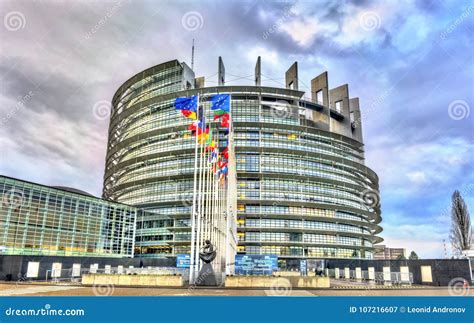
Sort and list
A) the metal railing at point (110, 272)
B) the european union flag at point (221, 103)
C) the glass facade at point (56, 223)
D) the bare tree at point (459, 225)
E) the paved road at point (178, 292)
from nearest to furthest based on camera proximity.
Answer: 1. the paved road at point (178, 292)
2. the metal railing at point (110, 272)
3. the european union flag at point (221, 103)
4. the glass facade at point (56, 223)
5. the bare tree at point (459, 225)

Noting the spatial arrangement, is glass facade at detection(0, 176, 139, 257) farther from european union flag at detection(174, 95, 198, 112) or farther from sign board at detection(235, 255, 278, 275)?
european union flag at detection(174, 95, 198, 112)

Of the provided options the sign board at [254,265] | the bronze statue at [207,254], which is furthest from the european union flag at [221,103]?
the sign board at [254,265]

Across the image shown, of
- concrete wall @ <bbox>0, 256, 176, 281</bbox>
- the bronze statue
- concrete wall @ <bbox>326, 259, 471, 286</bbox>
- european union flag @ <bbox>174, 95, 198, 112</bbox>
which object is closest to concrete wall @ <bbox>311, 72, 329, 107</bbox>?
concrete wall @ <bbox>326, 259, 471, 286</bbox>

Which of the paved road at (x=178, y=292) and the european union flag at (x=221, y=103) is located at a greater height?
the european union flag at (x=221, y=103)

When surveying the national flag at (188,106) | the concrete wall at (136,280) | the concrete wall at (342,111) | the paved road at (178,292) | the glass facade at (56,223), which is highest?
the concrete wall at (342,111)

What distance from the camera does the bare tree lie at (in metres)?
62.3

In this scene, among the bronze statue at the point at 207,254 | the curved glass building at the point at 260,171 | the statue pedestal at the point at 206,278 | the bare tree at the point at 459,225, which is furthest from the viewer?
the curved glass building at the point at 260,171

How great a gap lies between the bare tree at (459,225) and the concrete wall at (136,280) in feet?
184

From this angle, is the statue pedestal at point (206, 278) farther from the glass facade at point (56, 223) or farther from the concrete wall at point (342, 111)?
the concrete wall at point (342, 111)

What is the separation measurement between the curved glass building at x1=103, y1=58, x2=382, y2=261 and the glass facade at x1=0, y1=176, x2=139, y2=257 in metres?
17.3

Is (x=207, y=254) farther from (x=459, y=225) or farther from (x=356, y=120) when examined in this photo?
(x=356, y=120)

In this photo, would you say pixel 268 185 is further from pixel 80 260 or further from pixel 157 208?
pixel 80 260

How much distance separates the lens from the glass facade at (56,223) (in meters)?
44.4
